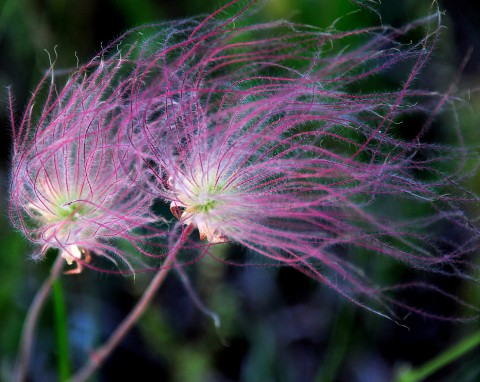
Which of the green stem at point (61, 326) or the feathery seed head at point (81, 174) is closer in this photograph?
the feathery seed head at point (81, 174)

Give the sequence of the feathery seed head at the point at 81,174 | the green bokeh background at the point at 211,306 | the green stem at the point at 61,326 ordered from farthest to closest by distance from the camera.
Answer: the green bokeh background at the point at 211,306 < the green stem at the point at 61,326 < the feathery seed head at the point at 81,174

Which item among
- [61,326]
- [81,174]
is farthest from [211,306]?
[81,174]

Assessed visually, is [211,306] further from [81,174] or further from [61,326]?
[81,174]

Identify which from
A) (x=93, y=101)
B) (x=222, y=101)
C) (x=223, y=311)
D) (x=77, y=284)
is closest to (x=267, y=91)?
(x=222, y=101)

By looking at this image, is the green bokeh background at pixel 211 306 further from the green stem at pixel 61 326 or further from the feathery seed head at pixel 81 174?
the feathery seed head at pixel 81 174

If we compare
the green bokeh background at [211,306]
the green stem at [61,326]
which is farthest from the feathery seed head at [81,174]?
the green bokeh background at [211,306]

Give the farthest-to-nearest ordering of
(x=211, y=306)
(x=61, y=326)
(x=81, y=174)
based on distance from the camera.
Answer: (x=211, y=306) < (x=61, y=326) < (x=81, y=174)

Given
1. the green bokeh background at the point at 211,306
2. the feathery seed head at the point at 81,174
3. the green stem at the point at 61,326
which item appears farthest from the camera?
the green bokeh background at the point at 211,306

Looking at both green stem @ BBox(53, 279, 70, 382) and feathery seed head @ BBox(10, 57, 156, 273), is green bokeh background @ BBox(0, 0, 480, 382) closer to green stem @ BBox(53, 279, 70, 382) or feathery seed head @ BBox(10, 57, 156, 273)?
green stem @ BBox(53, 279, 70, 382)
